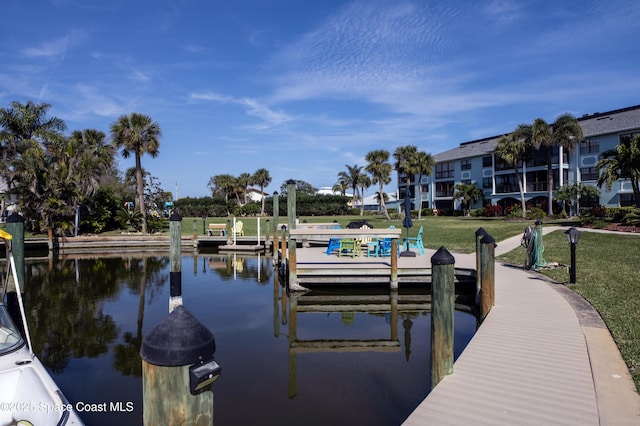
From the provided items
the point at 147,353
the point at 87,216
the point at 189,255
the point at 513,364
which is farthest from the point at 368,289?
the point at 87,216

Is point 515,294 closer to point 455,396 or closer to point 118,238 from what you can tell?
point 455,396

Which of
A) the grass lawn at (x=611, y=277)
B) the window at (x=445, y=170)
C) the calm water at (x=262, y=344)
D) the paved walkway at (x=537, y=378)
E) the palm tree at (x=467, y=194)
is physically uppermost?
the window at (x=445, y=170)

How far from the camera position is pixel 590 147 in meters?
44.6

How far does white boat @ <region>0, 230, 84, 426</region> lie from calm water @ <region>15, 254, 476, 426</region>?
5.76 feet

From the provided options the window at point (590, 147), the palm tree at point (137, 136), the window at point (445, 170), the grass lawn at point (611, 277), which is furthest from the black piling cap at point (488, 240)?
the window at point (445, 170)

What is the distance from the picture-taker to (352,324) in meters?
10.5

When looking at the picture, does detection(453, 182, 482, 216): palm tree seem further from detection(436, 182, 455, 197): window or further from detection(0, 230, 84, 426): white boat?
detection(0, 230, 84, 426): white boat

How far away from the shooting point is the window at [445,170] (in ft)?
206

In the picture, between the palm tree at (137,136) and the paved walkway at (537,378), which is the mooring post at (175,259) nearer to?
the paved walkway at (537,378)

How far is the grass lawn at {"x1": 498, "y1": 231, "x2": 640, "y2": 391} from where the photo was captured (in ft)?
21.9

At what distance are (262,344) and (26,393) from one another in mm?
5304

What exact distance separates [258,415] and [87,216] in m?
32.1

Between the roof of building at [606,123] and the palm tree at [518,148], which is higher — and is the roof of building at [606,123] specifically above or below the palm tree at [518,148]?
above

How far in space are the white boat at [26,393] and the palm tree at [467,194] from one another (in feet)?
183
